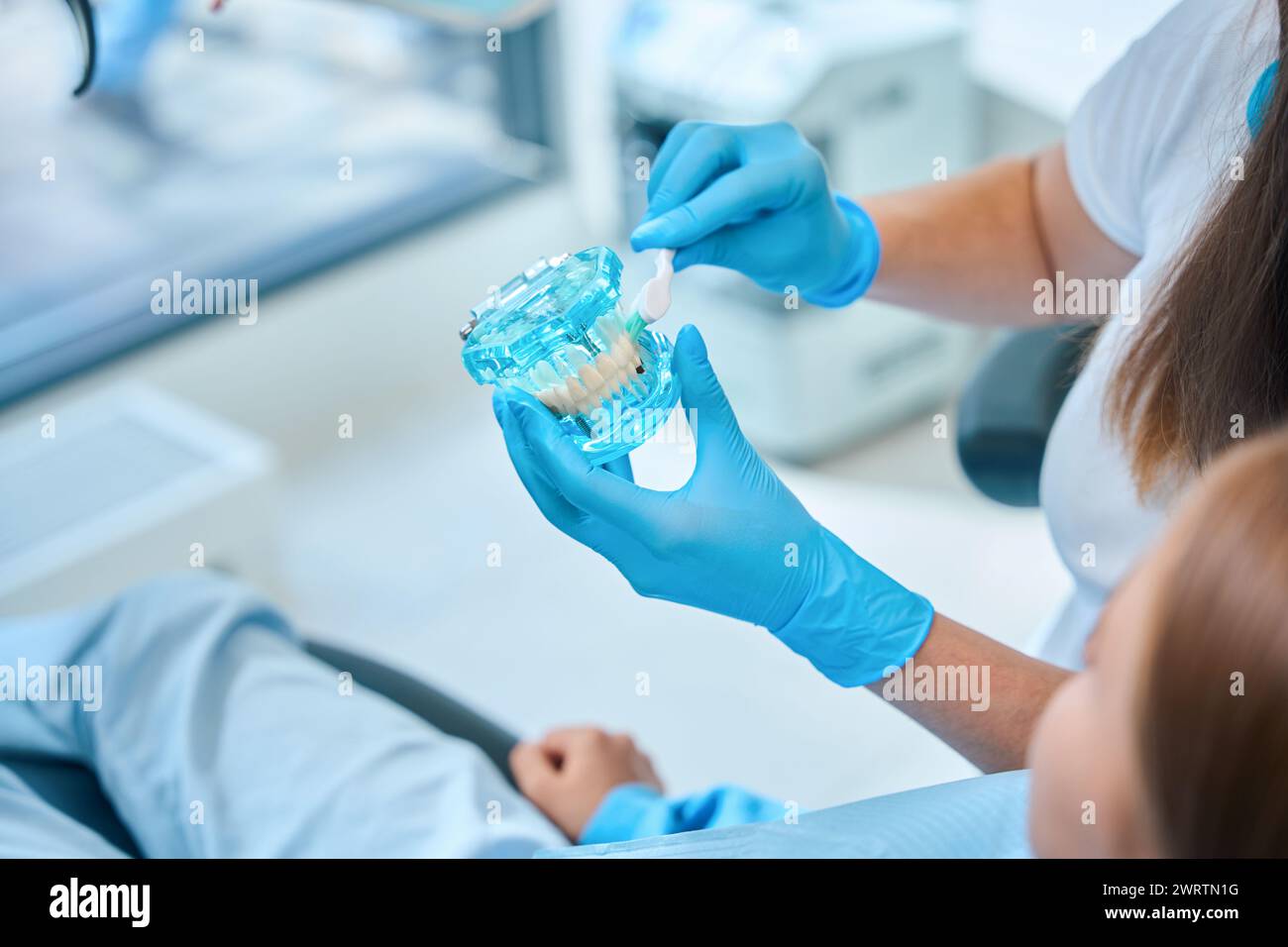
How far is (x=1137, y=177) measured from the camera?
1.06m

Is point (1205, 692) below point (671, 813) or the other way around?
the other way around

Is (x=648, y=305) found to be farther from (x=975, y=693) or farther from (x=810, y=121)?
(x=810, y=121)

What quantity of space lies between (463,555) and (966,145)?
3.68ft

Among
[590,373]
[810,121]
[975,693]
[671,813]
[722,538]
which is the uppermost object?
[810,121]

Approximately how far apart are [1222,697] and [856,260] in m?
0.69

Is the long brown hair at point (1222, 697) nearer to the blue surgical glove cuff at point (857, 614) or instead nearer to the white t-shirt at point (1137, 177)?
the blue surgical glove cuff at point (857, 614)

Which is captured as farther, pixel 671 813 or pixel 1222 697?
pixel 671 813

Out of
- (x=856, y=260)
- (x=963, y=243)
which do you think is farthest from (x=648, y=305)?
(x=963, y=243)

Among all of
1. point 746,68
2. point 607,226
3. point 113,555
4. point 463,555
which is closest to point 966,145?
point 746,68

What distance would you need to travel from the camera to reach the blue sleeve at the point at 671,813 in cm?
102

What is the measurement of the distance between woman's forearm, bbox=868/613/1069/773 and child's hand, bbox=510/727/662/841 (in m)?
0.33

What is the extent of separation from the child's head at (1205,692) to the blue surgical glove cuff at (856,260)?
2.00 feet
